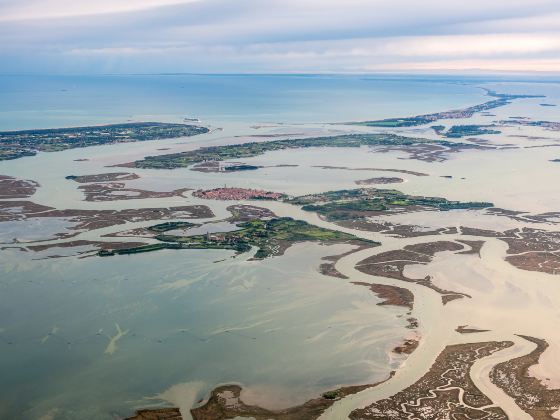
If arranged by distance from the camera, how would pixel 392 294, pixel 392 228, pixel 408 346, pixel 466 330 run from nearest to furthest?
pixel 408 346 → pixel 466 330 → pixel 392 294 → pixel 392 228

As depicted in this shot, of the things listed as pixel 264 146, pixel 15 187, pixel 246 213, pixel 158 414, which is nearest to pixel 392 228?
pixel 246 213

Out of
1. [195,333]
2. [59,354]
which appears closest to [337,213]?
[195,333]

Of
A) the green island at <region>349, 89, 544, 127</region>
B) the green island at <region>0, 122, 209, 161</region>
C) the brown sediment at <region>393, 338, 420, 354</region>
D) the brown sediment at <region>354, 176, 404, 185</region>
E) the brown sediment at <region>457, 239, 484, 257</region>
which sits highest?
the green island at <region>349, 89, 544, 127</region>

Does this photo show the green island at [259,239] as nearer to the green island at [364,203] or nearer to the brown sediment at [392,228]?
the brown sediment at [392,228]

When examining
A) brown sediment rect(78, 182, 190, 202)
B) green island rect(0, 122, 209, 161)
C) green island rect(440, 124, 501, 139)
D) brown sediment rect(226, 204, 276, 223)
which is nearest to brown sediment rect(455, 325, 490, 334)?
brown sediment rect(226, 204, 276, 223)

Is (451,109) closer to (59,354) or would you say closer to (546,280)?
(546,280)

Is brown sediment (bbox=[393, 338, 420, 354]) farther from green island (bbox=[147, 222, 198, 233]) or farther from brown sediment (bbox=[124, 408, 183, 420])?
green island (bbox=[147, 222, 198, 233])

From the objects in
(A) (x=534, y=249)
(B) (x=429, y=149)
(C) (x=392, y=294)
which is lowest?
(C) (x=392, y=294)

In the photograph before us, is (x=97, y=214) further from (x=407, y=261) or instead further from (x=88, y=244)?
(x=407, y=261)
